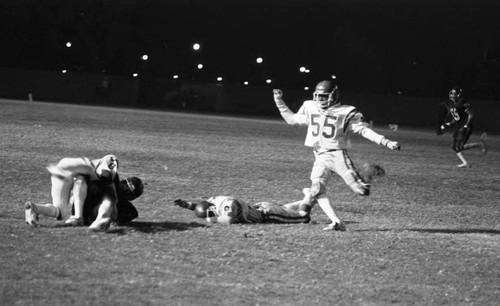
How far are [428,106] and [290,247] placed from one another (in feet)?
210

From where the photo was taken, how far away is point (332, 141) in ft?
38.9

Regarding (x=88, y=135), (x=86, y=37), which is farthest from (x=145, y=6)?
(x=88, y=135)

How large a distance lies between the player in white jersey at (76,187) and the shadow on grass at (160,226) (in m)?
0.43

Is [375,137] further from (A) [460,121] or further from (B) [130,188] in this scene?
(A) [460,121]

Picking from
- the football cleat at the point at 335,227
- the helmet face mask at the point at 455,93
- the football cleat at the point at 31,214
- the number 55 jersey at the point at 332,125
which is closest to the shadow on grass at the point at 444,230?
the football cleat at the point at 335,227

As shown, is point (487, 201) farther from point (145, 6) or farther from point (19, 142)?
point (145, 6)

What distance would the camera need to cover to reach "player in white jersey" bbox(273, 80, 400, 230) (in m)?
11.7

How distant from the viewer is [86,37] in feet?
299

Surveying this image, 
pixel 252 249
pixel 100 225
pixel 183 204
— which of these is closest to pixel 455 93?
pixel 183 204

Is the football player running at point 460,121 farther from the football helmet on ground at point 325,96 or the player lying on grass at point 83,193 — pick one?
the player lying on grass at point 83,193

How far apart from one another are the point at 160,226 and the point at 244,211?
3.80 feet

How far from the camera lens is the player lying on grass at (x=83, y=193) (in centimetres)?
1036

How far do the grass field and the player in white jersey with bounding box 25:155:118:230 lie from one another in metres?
0.19

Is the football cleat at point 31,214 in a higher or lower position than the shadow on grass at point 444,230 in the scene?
higher
